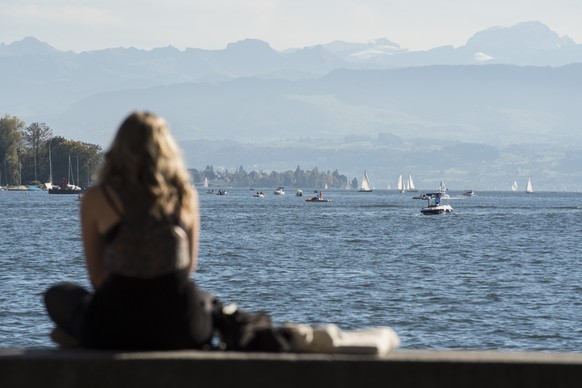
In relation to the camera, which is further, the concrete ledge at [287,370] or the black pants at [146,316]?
the black pants at [146,316]

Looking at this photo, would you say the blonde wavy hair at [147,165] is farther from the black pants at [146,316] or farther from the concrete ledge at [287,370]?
the concrete ledge at [287,370]

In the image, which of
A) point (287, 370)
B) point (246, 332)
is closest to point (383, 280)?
point (246, 332)

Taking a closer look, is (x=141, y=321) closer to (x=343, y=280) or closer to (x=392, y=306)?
(x=392, y=306)

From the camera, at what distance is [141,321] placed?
6.45 m

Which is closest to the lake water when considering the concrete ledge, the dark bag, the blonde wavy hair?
the dark bag

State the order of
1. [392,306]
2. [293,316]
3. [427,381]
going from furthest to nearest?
[392,306] → [293,316] → [427,381]

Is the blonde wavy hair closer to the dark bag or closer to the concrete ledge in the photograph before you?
the dark bag

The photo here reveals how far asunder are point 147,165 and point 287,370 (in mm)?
1321

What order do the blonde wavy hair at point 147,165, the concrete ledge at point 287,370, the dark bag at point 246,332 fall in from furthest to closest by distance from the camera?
the blonde wavy hair at point 147,165 < the dark bag at point 246,332 < the concrete ledge at point 287,370

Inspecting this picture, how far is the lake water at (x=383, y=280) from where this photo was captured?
33656 millimetres

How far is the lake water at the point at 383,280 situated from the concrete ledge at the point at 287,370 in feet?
78.3

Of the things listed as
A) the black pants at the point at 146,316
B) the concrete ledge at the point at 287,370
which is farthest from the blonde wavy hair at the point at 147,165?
the concrete ledge at the point at 287,370

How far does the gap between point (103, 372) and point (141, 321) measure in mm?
526

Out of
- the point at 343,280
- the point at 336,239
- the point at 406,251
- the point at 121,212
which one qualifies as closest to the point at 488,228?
the point at 336,239
